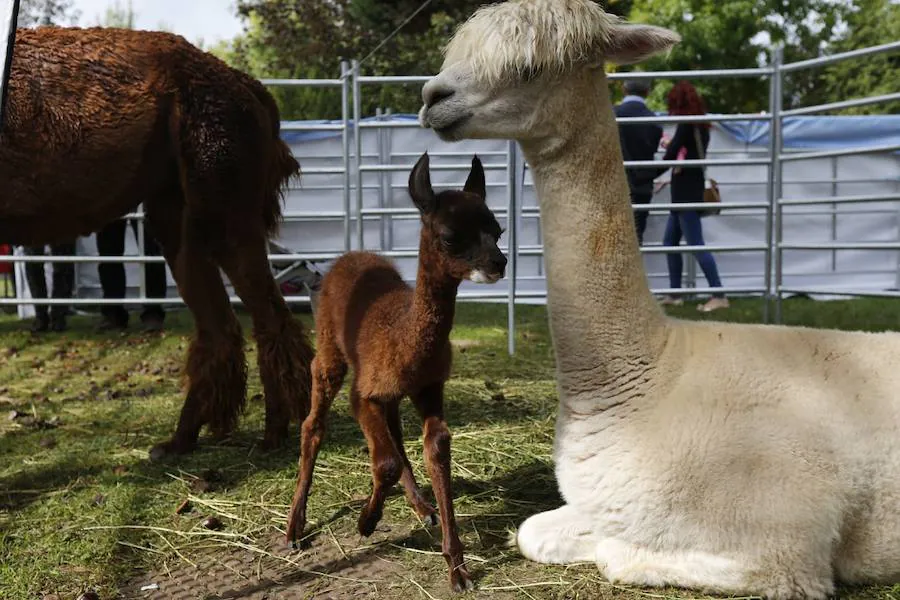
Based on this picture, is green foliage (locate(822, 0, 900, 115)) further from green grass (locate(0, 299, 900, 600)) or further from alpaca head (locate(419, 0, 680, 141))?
alpaca head (locate(419, 0, 680, 141))

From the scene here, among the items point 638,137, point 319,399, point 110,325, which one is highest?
point 638,137

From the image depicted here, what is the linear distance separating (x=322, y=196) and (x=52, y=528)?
7615 millimetres

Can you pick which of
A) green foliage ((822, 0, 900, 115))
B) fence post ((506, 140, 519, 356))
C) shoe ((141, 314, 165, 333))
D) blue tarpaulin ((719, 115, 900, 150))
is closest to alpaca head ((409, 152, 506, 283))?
fence post ((506, 140, 519, 356))

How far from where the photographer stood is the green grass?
2500 mm

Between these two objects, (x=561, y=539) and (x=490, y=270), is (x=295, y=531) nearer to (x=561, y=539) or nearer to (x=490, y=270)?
(x=561, y=539)

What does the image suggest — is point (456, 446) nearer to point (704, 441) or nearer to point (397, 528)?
point (397, 528)

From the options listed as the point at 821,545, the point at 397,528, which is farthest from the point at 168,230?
the point at 821,545

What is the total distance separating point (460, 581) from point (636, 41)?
1.49m

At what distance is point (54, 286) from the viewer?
793cm

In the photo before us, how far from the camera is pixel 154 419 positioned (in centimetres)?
445

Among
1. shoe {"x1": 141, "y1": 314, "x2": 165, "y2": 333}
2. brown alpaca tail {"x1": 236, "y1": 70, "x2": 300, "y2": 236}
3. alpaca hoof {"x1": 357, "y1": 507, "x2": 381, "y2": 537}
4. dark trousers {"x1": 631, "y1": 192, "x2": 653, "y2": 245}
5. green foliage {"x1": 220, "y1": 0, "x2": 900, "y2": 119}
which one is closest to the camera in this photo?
alpaca hoof {"x1": 357, "y1": 507, "x2": 381, "y2": 537}

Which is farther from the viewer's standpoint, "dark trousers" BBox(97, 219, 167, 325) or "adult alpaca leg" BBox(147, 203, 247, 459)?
"dark trousers" BBox(97, 219, 167, 325)

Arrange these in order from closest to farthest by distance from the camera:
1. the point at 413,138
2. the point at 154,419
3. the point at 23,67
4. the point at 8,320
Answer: the point at 23,67 → the point at 154,419 → the point at 8,320 → the point at 413,138

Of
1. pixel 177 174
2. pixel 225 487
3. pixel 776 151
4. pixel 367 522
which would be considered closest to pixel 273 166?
pixel 177 174
